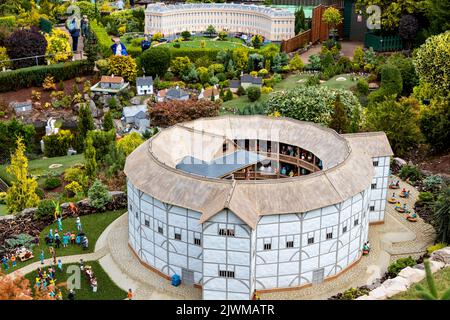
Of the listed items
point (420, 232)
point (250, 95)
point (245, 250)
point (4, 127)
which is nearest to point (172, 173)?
point (245, 250)

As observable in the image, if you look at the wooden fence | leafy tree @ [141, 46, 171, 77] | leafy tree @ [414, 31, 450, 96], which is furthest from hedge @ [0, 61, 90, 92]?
leafy tree @ [414, 31, 450, 96]

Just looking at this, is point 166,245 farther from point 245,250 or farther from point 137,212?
point 245,250

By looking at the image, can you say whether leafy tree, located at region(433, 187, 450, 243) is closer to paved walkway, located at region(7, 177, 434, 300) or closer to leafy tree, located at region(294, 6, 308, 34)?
paved walkway, located at region(7, 177, 434, 300)

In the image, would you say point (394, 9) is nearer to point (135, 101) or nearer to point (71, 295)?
point (135, 101)

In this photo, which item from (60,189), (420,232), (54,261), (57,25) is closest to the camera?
(54,261)

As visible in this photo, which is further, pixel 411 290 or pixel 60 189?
pixel 60 189

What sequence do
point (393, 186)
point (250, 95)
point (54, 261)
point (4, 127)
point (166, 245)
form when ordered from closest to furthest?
point (166, 245), point (54, 261), point (393, 186), point (4, 127), point (250, 95)

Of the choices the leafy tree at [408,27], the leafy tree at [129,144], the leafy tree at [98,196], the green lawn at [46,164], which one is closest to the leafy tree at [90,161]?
the leafy tree at [129,144]

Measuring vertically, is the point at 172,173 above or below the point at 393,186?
above
